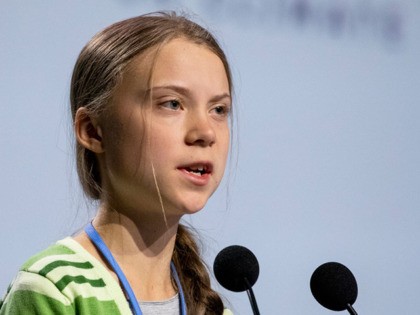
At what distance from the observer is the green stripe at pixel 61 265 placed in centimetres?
108

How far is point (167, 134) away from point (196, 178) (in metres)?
0.06

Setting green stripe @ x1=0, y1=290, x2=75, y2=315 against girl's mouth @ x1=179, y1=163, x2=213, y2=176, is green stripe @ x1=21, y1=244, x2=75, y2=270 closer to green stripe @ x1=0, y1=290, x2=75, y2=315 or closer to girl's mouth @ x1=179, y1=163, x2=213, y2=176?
green stripe @ x1=0, y1=290, x2=75, y2=315

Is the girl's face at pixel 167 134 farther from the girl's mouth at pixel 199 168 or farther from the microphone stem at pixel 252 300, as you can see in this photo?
the microphone stem at pixel 252 300

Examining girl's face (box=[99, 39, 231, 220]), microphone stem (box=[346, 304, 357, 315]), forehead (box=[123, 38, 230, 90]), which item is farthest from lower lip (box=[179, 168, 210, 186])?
microphone stem (box=[346, 304, 357, 315])

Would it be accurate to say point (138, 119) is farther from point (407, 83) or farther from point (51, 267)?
point (407, 83)

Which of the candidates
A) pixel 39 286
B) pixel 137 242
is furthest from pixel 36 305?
pixel 137 242

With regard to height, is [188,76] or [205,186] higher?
[188,76]

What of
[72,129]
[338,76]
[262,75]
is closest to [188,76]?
[72,129]

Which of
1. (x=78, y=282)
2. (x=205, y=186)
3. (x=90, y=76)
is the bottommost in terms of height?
(x=78, y=282)

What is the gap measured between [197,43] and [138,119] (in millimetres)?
139

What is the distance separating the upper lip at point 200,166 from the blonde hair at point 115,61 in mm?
125

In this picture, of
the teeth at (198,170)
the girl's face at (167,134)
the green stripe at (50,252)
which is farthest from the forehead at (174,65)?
the green stripe at (50,252)

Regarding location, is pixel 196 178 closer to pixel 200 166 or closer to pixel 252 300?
pixel 200 166

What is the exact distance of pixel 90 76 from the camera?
119cm
